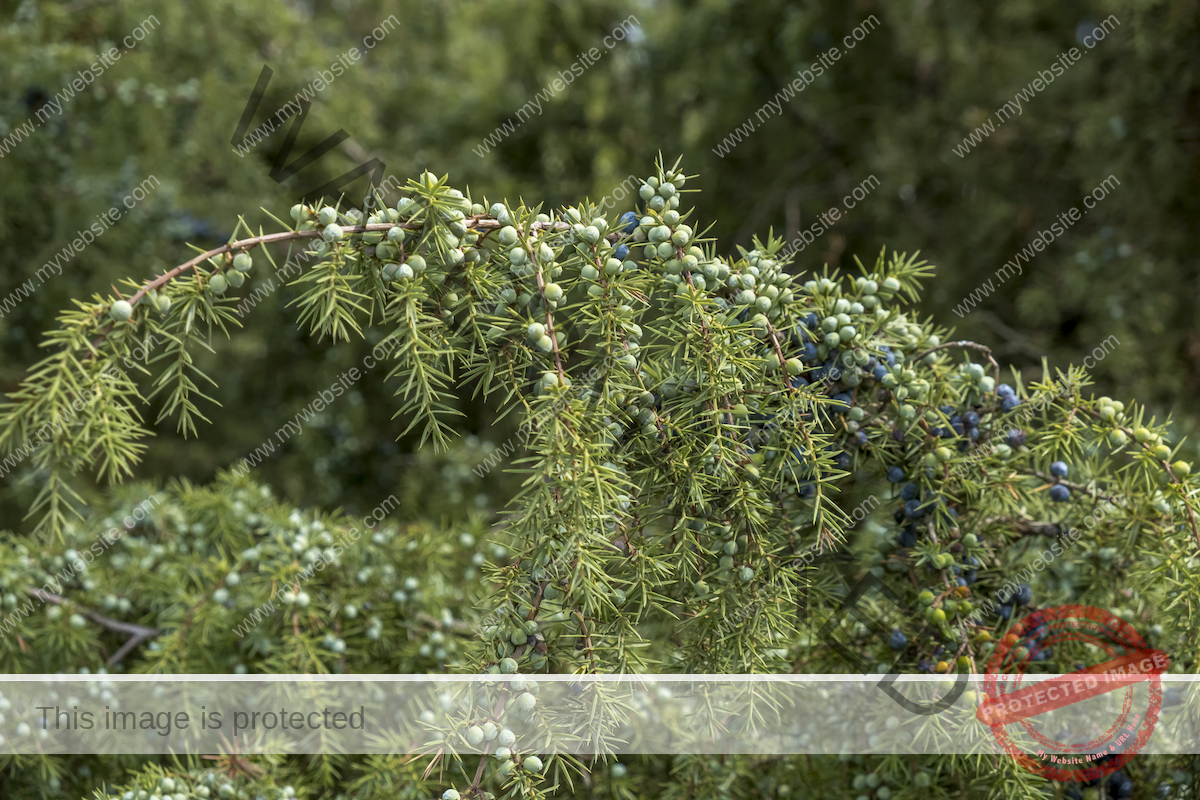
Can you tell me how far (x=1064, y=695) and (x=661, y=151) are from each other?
1804 mm

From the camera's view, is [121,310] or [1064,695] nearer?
[121,310]

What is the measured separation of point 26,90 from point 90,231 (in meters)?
0.41

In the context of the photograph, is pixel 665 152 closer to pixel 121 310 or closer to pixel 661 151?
pixel 661 151

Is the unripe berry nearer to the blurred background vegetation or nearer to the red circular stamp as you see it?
the red circular stamp

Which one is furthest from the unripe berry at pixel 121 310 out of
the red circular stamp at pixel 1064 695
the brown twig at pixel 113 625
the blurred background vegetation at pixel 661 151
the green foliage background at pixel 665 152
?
the blurred background vegetation at pixel 661 151

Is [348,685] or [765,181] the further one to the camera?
[765,181]

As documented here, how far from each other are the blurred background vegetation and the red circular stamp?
3.33ft

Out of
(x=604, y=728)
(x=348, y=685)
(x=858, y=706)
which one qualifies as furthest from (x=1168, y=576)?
(x=348, y=685)

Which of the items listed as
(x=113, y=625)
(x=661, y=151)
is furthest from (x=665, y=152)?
(x=113, y=625)

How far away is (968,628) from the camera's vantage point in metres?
0.93

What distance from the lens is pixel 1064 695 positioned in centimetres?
98

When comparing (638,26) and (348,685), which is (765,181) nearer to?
(638,26)

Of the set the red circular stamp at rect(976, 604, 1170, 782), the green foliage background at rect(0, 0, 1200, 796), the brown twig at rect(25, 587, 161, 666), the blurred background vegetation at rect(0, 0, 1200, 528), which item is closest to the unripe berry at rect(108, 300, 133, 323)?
the brown twig at rect(25, 587, 161, 666)

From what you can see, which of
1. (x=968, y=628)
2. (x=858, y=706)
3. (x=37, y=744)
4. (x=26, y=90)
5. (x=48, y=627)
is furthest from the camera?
(x=26, y=90)
